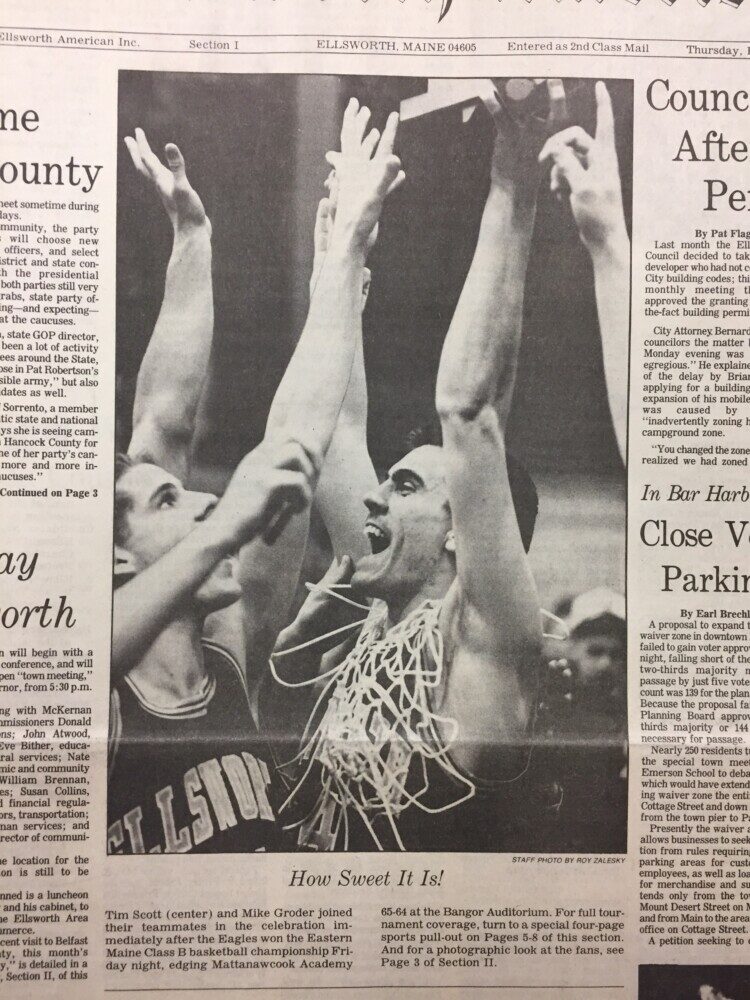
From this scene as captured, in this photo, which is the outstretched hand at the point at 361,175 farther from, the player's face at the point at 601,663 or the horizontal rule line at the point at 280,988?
the horizontal rule line at the point at 280,988

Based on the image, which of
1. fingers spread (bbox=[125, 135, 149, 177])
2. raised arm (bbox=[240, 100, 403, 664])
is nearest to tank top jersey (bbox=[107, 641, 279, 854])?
raised arm (bbox=[240, 100, 403, 664])

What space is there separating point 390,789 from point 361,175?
21.4 inches

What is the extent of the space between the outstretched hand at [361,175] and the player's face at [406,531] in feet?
0.68

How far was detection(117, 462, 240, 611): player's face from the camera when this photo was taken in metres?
0.66

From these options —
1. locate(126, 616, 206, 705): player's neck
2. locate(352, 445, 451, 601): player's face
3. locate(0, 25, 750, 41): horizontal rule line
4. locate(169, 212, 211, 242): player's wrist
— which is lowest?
locate(126, 616, 206, 705): player's neck

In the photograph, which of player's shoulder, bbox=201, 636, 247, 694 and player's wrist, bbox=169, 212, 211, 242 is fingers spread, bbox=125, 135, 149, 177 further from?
player's shoulder, bbox=201, 636, 247, 694

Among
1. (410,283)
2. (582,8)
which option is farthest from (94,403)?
(582,8)

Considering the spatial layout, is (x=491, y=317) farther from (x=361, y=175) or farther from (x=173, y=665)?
(x=173, y=665)

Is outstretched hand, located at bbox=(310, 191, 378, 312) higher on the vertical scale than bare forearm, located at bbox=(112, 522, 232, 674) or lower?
higher

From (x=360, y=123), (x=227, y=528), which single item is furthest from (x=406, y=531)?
(x=360, y=123)

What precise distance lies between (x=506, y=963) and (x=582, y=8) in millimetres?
847

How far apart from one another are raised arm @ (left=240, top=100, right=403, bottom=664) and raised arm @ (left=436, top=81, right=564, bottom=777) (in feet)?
0.30

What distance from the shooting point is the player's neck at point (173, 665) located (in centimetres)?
66

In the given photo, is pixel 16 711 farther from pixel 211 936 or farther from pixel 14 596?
pixel 211 936
